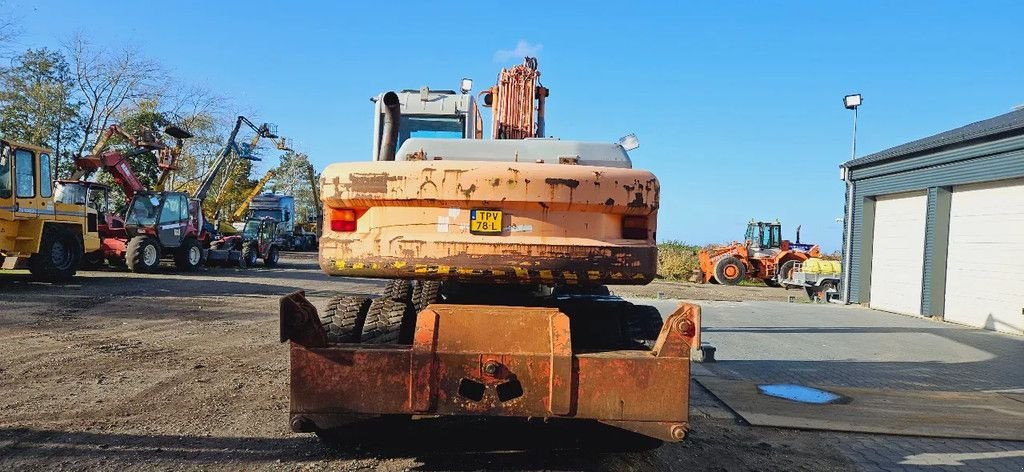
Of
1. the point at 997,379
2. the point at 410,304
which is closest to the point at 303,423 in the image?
the point at 410,304

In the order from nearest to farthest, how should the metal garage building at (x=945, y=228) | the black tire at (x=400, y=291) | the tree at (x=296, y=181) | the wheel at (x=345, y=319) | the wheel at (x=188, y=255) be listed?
the wheel at (x=345, y=319)
the black tire at (x=400, y=291)
the metal garage building at (x=945, y=228)
the wheel at (x=188, y=255)
the tree at (x=296, y=181)

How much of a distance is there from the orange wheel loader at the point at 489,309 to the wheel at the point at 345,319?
0.55 feet

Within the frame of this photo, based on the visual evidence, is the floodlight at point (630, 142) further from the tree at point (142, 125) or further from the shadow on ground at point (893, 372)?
the tree at point (142, 125)

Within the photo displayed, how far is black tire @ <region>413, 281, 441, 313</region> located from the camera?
4273 millimetres

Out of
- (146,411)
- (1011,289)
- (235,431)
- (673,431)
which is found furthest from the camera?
(1011,289)

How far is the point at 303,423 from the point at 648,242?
2138 mm

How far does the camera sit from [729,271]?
25.9 meters

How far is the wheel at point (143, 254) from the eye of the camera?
17.9 m

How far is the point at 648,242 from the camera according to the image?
3.60 metres

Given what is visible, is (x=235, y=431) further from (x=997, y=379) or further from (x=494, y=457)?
(x=997, y=379)

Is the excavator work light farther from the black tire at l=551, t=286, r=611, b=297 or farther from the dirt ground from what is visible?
the black tire at l=551, t=286, r=611, b=297

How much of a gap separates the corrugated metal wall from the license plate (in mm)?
11348

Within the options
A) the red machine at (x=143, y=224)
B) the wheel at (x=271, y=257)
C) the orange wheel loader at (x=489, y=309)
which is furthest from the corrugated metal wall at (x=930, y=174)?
the wheel at (x=271, y=257)

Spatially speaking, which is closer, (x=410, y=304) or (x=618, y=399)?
(x=618, y=399)
